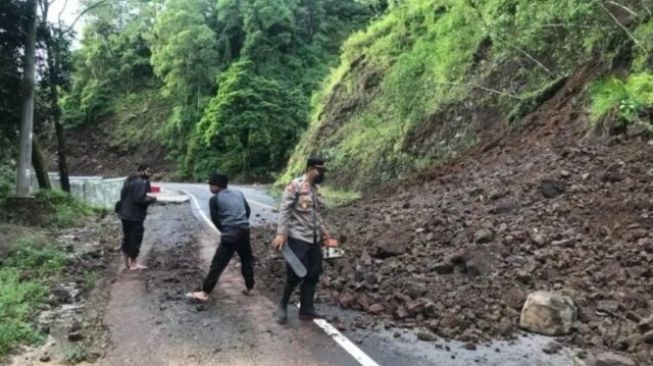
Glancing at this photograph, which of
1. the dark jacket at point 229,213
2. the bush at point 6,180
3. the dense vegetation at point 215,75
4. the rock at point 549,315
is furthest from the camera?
the dense vegetation at point 215,75

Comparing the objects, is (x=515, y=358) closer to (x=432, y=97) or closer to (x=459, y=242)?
(x=459, y=242)

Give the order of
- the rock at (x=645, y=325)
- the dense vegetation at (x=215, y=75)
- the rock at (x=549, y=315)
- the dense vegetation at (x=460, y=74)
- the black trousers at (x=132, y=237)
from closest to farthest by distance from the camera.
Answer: the rock at (x=645, y=325) < the rock at (x=549, y=315) < the black trousers at (x=132, y=237) < the dense vegetation at (x=460, y=74) < the dense vegetation at (x=215, y=75)

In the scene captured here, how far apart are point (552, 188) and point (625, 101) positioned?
2.16 metres

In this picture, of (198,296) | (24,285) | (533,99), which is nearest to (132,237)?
(24,285)

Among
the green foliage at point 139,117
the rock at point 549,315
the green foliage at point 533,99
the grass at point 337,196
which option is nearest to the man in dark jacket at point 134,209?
the rock at point 549,315

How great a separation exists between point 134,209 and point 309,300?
4.83 meters

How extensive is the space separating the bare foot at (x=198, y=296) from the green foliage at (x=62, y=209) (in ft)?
34.9

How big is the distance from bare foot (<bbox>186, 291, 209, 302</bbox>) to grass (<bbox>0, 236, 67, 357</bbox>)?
6.12 ft

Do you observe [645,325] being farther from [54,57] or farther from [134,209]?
[54,57]

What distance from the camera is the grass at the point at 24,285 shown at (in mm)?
6613

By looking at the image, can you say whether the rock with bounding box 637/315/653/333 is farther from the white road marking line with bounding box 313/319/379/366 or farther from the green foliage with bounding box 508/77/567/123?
the green foliage with bounding box 508/77/567/123

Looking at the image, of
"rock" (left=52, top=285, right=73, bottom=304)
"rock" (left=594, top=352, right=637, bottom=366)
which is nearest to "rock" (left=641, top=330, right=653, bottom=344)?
"rock" (left=594, top=352, right=637, bottom=366)

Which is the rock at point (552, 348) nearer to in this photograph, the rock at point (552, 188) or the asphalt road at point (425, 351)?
the asphalt road at point (425, 351)

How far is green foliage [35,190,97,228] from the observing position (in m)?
18.0
